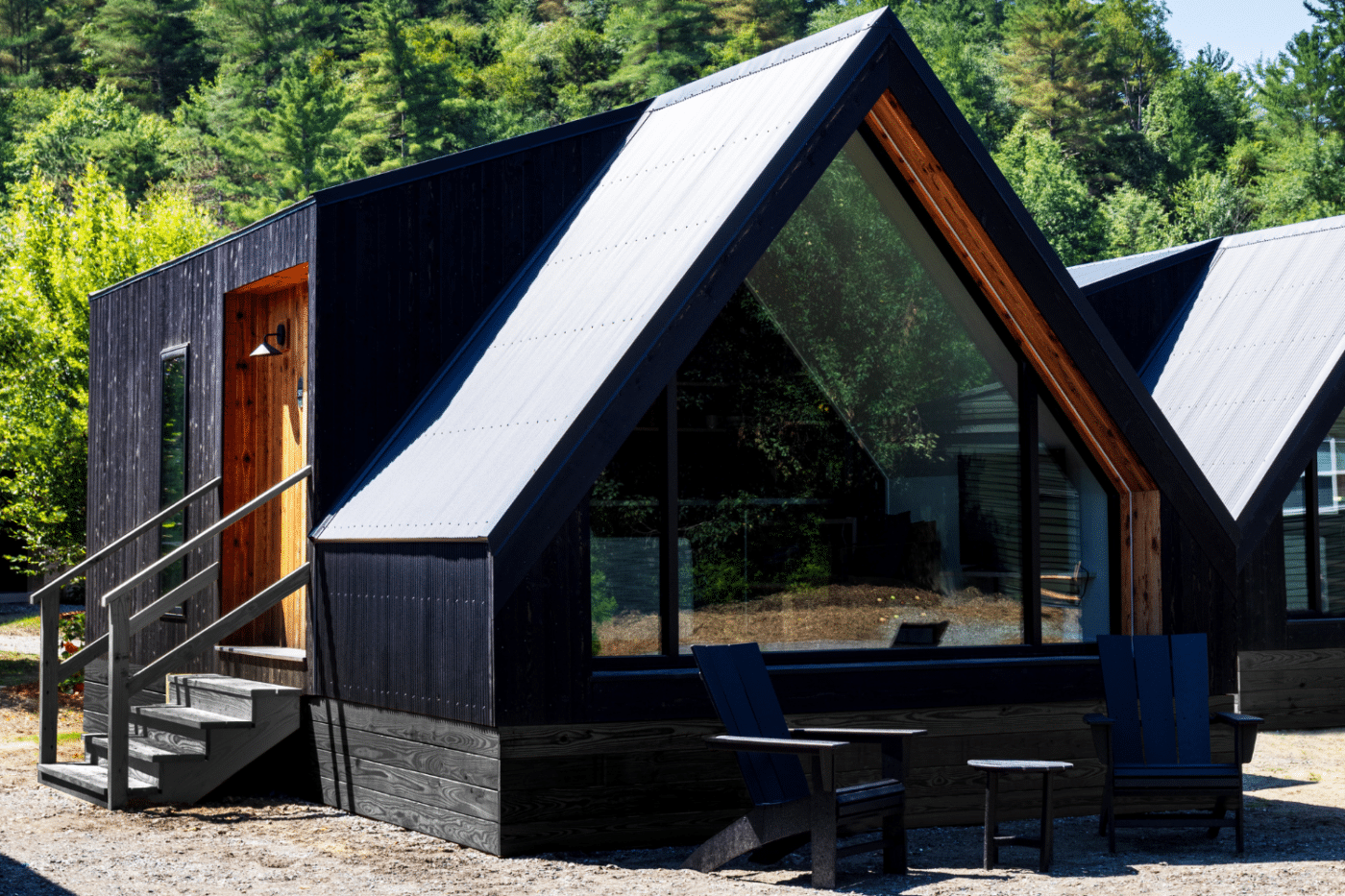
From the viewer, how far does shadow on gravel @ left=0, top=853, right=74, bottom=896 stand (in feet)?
18.1

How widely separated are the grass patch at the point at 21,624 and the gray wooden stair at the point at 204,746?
1495 cm

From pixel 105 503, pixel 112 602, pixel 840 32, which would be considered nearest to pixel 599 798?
pixel 112 602

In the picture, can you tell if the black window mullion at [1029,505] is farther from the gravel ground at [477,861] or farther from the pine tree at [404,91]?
the pine tree at [404,91]

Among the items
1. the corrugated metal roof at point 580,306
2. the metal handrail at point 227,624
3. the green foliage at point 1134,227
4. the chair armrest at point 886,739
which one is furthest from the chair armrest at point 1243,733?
the green foliage at point 1134,227

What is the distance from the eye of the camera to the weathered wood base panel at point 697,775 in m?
6.18

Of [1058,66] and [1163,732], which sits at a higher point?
[1058,66]

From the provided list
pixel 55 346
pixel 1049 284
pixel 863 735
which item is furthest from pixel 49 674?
pixel 55 346

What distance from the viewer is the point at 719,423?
7020 mm

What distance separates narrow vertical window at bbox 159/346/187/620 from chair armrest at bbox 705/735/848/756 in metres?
5.15

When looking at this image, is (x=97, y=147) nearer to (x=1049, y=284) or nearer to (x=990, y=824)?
(x=1049, y=284)

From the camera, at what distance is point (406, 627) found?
6.71m

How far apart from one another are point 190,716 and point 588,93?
45.5 meters

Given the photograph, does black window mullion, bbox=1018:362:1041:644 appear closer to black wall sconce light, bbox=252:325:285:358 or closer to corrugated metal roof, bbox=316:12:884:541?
corrugated metal roof, bbox=316:12:884:541

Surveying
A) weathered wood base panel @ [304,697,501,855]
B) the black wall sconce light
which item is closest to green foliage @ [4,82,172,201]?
the black wall sconce light
